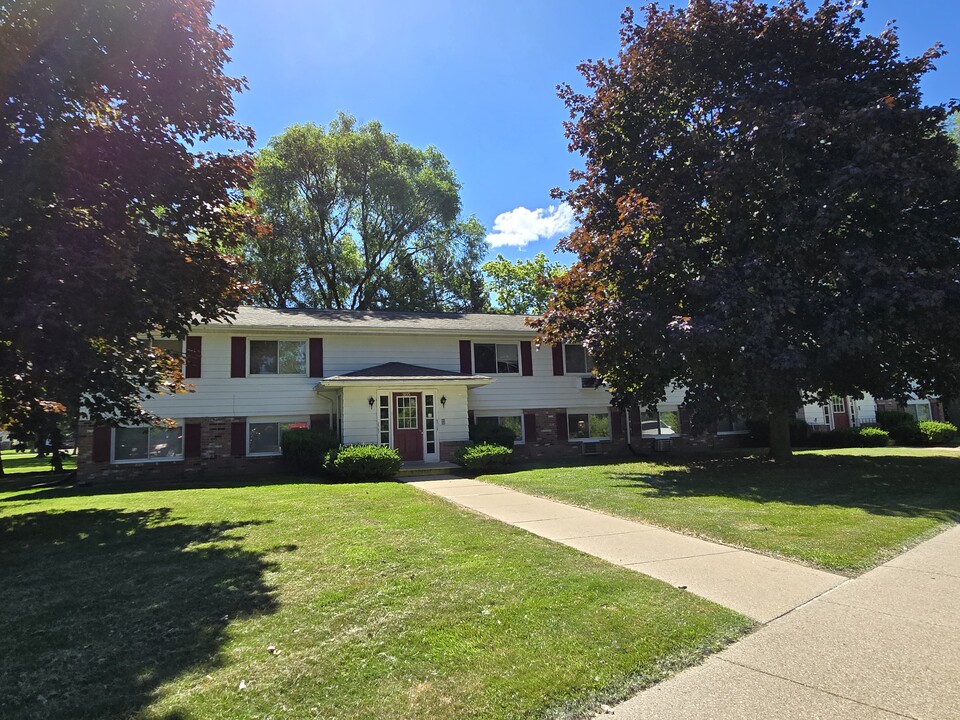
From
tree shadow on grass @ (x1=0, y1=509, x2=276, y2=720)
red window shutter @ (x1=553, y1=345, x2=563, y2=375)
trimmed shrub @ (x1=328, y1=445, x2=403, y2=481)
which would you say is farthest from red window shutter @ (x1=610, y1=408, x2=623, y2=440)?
tree shadow on grass @ (x1=0, y1=509, x2=276, y2=720)

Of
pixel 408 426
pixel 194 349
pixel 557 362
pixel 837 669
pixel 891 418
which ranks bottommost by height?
pixel 837 669

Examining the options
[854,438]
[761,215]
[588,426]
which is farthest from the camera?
[854,438]

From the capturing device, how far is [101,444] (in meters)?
16.1

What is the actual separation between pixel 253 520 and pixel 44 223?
16.2ft

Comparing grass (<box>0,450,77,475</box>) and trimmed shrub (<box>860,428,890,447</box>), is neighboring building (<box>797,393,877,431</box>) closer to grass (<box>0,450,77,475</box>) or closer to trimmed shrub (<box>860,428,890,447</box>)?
trimmed shrub (<box>860,428,890,447</box>)

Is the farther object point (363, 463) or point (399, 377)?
point (399, 377)

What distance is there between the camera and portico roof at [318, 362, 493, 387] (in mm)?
16656

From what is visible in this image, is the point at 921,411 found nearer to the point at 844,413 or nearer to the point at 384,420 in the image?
the point at 844,413

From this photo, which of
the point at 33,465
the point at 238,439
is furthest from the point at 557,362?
the point at 33,465

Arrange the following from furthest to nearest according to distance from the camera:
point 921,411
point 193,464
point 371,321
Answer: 1. point 921,411
2. point 371,321
3. point 193,464

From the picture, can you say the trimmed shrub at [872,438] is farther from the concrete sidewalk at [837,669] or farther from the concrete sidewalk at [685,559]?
the concrete sidewalk at [837,669]

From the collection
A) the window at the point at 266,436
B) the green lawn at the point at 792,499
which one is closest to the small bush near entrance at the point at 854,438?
the green lawn at the point at 792,499

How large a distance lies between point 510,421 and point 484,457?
438 centimetres

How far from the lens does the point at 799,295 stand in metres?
11.6
